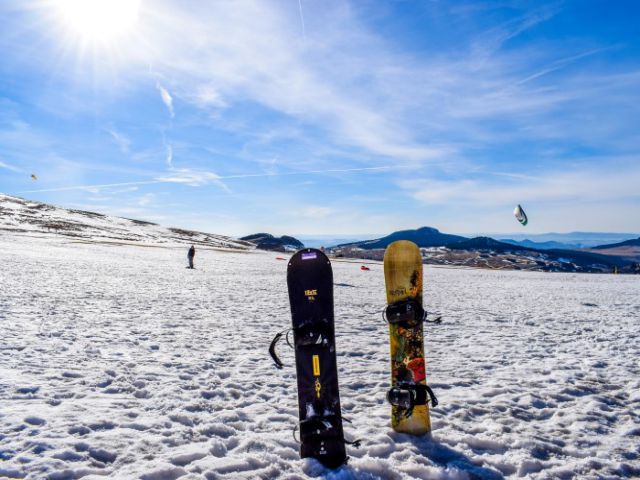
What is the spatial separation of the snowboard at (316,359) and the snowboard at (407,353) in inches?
31.0

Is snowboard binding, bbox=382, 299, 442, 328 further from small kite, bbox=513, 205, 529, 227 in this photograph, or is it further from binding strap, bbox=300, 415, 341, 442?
small kite, bbox=513, 205, 529, 227

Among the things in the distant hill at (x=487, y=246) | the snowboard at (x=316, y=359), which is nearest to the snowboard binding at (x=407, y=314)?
the snowboard at (x=316, y=359)

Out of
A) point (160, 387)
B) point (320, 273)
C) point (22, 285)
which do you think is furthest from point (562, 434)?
point (22, 285)

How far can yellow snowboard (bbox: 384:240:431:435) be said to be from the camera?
4.50 meters

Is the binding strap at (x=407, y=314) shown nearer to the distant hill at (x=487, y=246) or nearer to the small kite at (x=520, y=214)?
the small kite at (x=520, y=214)

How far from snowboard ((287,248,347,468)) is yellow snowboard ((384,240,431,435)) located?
2.83 ft

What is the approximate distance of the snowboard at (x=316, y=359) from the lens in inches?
154

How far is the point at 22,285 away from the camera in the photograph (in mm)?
14094

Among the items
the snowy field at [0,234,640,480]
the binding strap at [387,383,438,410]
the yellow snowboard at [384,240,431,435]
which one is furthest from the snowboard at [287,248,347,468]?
the yellow snowboard at [384,240,431,435]

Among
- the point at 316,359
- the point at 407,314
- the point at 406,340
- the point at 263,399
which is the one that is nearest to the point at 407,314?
the point at 407,314

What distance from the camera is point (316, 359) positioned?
13.6 ft

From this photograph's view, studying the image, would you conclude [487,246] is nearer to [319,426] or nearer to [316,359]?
[316,359]

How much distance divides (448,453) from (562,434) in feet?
5.35

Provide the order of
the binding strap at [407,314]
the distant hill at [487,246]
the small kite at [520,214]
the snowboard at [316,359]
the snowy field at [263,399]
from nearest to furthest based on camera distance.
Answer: the snowy field at [263,399] → the snowboard at [316,359] → the binding strap at [407,314] → the small kite at [520,214] → the distant hill at [487,246]
